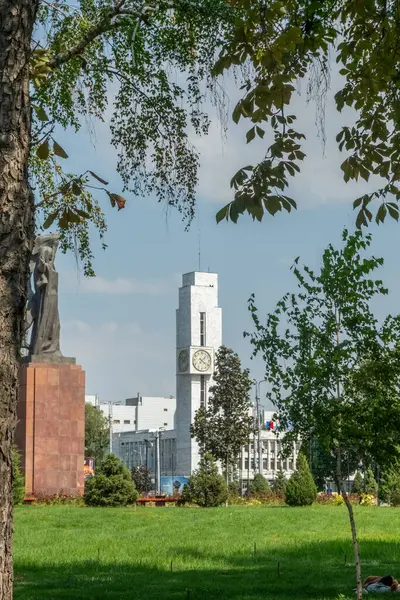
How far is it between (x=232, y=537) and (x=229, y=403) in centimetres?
3279

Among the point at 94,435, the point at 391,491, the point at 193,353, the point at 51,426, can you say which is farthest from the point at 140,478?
the point at 193,353

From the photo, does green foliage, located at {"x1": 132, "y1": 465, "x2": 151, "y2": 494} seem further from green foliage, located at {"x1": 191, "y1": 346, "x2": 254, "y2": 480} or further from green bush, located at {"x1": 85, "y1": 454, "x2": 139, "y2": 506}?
green bush, located at {"x1": 85, "y1": 454, "x2": 139, "y2": 506}

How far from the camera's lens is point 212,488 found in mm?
28344

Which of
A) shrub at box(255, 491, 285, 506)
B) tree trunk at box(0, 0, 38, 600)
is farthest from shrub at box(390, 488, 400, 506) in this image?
tree trunk at box(0, 0, 38, 600)

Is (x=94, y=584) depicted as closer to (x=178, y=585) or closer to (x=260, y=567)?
(x=178, y=585)

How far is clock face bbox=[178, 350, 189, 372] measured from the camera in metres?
120

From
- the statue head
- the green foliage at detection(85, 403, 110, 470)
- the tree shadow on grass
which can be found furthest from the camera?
the green foliage at detection(85, 403, 110, 470)

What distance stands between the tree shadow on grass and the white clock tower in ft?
336

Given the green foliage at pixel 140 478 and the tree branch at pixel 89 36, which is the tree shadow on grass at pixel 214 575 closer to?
the tree branch at pixel 89 36

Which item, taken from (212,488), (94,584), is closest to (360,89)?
(94,584)

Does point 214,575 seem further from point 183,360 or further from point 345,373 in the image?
point 183,360

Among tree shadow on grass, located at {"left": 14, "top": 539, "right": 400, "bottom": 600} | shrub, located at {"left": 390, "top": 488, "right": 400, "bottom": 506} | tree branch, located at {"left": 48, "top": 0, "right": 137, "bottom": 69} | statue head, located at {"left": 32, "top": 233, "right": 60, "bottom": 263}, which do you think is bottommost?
shrub, located at {"left": 390, "top": 488, "right": 400, "bottom": 506}

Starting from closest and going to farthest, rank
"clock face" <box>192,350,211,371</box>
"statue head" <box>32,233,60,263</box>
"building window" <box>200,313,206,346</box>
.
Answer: "statue head" <box>32,233,60,263</box> → "clock face" <box>192,350,211,371</box> → "building window" <box>200,313,206,346</box>

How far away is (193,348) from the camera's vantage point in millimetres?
120000
